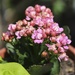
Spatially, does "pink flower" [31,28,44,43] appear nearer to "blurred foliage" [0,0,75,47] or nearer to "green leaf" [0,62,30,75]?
"green leaf" [0,62,30,75]

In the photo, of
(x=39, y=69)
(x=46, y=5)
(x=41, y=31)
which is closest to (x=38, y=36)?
(x=41, y=31)

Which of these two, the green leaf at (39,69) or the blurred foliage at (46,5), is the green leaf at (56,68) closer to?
the green leaf at (39,69)

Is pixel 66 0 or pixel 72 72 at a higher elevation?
pixel 66 0

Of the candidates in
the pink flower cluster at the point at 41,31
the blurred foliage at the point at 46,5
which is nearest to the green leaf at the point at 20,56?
the pink flower cluster at the point at 41,31

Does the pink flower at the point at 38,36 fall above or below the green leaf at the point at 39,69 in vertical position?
above

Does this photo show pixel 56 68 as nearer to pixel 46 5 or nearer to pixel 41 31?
pixel 41 31

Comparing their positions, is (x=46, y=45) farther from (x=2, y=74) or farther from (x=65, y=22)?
(x=65, y=22)

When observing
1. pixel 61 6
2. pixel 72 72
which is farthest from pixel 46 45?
pixel 61 6

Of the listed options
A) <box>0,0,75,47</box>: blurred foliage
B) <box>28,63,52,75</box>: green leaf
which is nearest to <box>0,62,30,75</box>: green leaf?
<box>28,63,52,75</box>: green leaf

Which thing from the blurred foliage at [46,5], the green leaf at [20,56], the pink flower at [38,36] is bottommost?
the green leaf at [20,56]

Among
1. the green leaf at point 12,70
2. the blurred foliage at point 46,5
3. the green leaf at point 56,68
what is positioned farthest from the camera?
the blurred foliage at point 46,5
